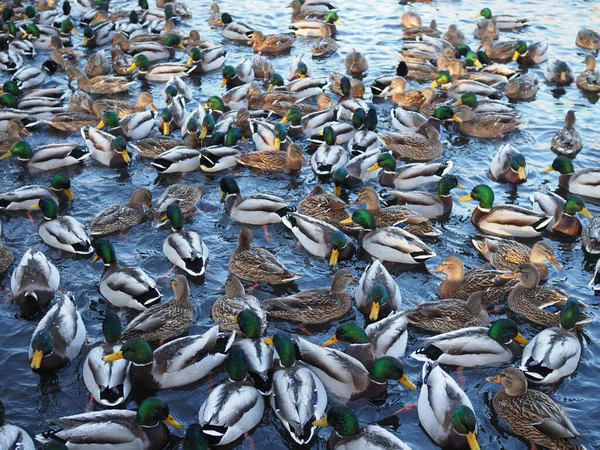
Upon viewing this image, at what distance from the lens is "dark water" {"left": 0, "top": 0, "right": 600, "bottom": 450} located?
301 inches

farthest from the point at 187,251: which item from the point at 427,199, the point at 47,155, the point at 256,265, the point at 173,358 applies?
the point at 47,155

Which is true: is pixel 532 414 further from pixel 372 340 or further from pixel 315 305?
pixel 315 305

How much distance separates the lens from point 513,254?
10000 millimetres

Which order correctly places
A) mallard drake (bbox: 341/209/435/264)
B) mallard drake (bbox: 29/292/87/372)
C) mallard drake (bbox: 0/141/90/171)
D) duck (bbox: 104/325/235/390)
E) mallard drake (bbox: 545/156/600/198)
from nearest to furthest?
duck (bbox: 104/325/235/390)
mallard drake (bbox: 29/292/87/372)
mallard drake (bbox: 341/209/435/264)
mallard drake (bbox: 545/156/600/198)
mallard drake (bbox: 0/141/90/171)

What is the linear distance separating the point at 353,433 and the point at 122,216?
17.4 feet

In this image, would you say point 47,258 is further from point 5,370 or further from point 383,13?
point 383,13

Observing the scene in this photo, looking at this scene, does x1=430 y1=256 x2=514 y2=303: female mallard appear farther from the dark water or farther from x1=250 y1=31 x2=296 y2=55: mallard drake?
x1=250 y1=31 x2=296 y2=55: mallard drake

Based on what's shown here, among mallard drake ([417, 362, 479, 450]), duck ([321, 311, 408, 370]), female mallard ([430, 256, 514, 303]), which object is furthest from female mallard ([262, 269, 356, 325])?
mallard drake ([417, 362, 479, 450])

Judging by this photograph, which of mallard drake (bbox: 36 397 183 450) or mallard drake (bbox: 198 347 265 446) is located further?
mallard drake (bbox: 198 347 265 446)

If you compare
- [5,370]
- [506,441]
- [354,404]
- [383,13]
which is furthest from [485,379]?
[383,13]

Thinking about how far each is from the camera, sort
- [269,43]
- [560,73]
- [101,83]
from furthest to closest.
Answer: [269,43]
[560,73]
[101,83]

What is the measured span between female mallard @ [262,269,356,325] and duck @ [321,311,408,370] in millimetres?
718

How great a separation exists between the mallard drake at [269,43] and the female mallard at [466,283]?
33.0 feet

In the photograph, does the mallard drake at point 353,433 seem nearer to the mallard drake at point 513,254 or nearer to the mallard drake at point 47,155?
the mallard drake at point 513,254
